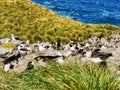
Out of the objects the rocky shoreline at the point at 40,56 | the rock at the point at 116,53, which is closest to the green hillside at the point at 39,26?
the rocky shoreline at the point at 40,56

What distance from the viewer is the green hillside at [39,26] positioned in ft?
97.6

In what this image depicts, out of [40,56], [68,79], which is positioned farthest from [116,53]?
[68,79]

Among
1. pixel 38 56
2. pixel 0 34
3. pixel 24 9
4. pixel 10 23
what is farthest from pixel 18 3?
pixel 38 56

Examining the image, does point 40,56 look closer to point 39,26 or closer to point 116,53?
point 116,53

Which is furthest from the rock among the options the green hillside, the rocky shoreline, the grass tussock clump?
the green hillside

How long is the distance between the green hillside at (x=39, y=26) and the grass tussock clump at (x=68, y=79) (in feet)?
54.4

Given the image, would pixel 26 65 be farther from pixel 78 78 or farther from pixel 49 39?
pixel 49 39

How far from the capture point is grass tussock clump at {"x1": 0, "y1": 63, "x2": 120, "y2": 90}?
10914mm

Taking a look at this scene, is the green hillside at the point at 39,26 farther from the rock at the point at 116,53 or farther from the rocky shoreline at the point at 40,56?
the rock at the point at 116,53

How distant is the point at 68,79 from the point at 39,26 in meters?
21.2

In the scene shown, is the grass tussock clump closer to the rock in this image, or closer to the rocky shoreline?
the rocky shoreline

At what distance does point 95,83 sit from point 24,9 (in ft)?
88.6

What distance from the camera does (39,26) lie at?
32.1 metres

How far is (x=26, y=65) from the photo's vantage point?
17.5 m
